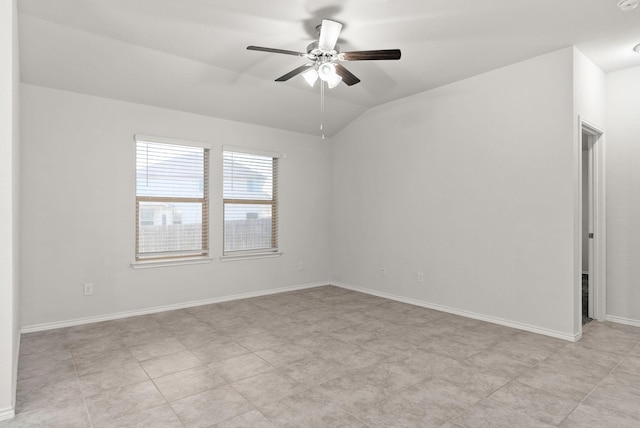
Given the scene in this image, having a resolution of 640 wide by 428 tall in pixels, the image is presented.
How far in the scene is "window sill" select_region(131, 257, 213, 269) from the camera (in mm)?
4316

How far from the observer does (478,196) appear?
4.20 m

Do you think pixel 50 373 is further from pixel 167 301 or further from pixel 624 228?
pixel 624 228

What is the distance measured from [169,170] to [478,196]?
3691mm

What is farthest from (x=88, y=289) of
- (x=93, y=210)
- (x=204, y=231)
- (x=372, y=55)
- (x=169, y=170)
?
(x=372, y=55)

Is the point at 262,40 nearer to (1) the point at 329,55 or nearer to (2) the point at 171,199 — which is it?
(1) the point at 329,55

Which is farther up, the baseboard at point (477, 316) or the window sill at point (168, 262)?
the window sill at point (168, 262)

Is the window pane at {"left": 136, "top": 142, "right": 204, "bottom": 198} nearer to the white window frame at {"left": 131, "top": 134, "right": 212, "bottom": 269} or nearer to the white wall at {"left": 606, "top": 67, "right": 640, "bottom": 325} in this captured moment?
the white window frame at {"left": 131, "top": 134, "right": 212, "bottom": 269}

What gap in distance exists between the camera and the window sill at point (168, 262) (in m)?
4.32

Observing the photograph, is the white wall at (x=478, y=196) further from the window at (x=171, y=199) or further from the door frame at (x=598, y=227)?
the window at (x=171, y=199)

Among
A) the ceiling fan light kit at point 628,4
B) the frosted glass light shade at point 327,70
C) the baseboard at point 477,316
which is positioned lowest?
the baseboard at point 477,316

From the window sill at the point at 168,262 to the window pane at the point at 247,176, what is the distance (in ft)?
2.95

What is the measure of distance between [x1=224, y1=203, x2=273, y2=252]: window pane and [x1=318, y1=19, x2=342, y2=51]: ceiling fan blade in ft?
9.17

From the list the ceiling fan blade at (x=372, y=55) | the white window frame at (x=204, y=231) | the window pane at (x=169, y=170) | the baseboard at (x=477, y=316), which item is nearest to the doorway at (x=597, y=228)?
the baseboard at (x=477, y=316)
